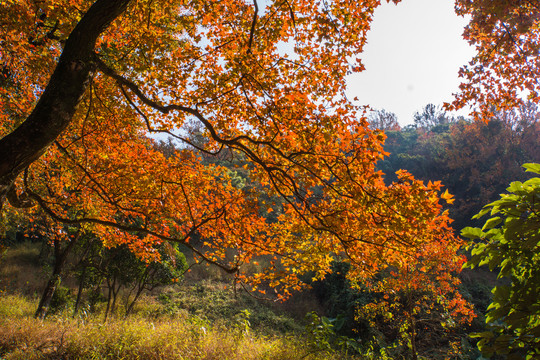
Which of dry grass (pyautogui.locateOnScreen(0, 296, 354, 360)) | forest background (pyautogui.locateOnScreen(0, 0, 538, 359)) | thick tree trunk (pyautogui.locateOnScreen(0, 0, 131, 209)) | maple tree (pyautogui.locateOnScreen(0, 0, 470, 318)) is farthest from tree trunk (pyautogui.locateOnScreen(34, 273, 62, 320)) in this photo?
thick tree trunk (pyautogui.locateOnScreen(0, 0, 131, 209))

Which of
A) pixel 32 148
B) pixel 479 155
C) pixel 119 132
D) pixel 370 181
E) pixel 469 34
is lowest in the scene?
pixel 32 148

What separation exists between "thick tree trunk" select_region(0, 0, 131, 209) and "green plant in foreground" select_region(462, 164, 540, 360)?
3317 mm

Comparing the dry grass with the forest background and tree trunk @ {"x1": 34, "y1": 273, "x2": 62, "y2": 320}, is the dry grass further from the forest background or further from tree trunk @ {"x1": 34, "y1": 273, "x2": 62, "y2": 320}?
tree trunk @ {"x1": 34, "y1": 273, "x2": 62, "y2": 320}

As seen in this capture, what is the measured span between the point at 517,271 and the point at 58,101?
3.84 metres

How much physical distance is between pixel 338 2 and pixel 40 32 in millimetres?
5833

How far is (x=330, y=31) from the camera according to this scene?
12.0 ft

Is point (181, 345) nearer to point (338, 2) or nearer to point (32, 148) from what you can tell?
point (32, 148)

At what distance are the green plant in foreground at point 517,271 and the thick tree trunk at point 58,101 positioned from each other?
3.32 metres

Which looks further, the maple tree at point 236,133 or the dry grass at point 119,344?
the dry grass at point 119,344

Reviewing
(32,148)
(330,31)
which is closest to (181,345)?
(32,148)

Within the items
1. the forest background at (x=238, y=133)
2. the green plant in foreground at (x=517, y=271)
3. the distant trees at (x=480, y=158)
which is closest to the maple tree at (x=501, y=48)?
the forest background at (x=238, y=133)

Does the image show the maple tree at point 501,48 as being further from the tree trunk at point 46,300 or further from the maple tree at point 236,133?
the tree trunk at point 46,300

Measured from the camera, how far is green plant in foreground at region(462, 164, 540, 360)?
171 cm

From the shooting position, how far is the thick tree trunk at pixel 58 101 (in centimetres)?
229
